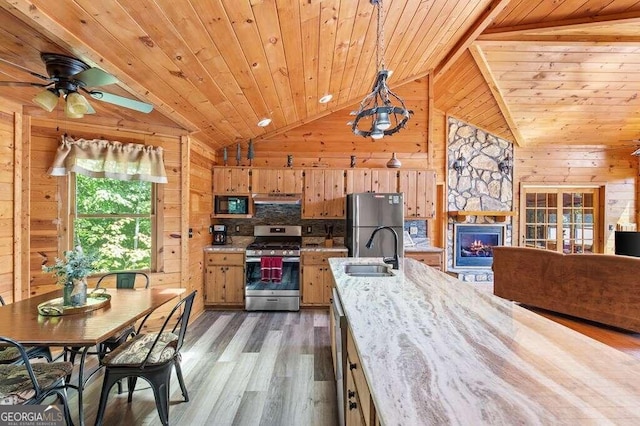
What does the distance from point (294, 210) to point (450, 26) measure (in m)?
3.17

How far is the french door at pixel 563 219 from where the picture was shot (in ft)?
19.2

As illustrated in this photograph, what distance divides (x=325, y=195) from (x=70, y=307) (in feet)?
10.8

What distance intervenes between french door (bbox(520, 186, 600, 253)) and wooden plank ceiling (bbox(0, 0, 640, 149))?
101 centimetres

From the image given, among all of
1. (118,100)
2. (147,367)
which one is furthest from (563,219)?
(118,100)

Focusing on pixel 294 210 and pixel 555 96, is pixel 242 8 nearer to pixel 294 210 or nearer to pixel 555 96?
pixel 294 210

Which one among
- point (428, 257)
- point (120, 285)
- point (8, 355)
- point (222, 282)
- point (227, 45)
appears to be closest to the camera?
point (8, 355)

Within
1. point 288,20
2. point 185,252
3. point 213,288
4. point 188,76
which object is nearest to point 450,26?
point 288,20

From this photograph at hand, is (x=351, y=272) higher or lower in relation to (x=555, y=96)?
lower

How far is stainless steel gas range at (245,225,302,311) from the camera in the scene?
171 inches

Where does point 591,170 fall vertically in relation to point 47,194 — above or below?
above

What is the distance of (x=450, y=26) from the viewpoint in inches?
132

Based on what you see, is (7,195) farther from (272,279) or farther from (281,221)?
(281,221)

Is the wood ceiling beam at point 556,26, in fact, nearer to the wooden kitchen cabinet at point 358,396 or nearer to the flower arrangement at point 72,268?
the wooden kitchen cabinet at point 358,396

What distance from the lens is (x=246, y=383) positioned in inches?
100
